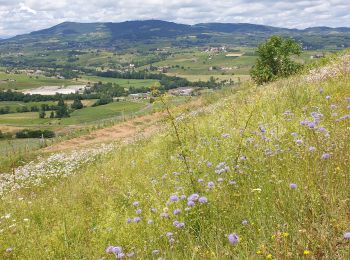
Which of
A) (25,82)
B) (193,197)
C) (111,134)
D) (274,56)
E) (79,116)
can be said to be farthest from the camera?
(25,82)

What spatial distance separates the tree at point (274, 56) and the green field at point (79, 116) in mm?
63169

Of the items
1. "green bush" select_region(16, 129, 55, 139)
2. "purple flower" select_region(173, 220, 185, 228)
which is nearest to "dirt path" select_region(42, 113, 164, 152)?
"purple flower" select_region(173, 220, 185, 228)

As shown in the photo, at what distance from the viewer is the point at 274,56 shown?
989 inches

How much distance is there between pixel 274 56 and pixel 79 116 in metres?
81.4

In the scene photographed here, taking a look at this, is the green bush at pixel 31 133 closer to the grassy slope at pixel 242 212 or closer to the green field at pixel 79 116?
the green field at pixel 79 116

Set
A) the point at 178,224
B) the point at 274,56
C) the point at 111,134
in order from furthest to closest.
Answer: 1. the point at 111,134
2. the point at 274,56
3. the point at 178,224

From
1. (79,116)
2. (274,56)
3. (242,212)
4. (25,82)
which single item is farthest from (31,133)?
(25,82)

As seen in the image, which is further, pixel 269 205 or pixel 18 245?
pixel 18 245

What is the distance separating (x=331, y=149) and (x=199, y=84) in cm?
13005

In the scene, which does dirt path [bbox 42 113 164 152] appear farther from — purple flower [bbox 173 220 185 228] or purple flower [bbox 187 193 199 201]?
purple flower [bbox 173 220 185 228]

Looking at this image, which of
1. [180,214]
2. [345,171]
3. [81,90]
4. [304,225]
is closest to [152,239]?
[180,214]

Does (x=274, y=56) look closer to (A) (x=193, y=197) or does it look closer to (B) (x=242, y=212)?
(B) (x=242, y=212)

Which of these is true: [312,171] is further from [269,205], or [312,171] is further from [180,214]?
[180,214]

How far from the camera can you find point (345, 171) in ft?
13.1
